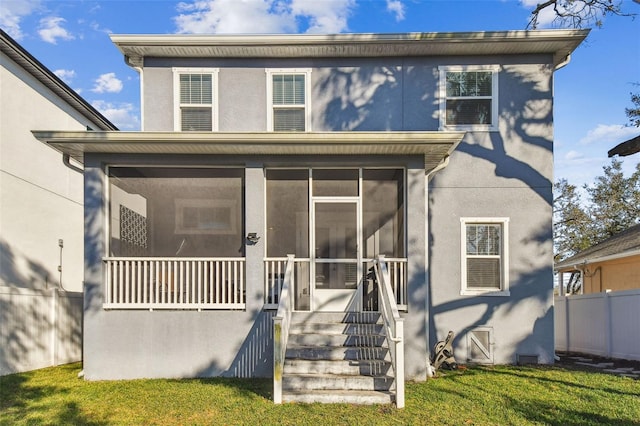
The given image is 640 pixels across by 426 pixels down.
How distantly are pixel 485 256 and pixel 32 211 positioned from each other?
9.82 m

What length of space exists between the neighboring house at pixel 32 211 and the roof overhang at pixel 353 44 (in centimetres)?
281

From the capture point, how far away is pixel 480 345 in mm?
9094

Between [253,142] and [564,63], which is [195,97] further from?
[564,63]

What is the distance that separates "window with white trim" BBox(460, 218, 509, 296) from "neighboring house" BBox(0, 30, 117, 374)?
7494 mm

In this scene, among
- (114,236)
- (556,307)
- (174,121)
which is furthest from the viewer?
(556,307)

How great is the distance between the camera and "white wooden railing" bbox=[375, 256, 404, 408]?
603 centimetres

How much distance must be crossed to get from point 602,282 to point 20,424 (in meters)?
14.1

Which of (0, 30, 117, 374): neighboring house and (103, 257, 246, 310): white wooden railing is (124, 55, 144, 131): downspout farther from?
(103, 257, 246, 310): white wooden railing

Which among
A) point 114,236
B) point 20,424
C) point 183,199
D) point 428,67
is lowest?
point 20,424

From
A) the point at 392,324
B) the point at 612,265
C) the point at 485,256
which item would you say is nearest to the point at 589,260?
the point at 612,265

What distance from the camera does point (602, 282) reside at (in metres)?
13.6

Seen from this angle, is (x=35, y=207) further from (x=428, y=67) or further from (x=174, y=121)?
(x=428, y=67)

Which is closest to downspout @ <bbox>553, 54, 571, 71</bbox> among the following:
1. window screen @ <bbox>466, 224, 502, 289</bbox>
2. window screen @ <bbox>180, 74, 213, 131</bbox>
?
window screen @ <bbox>466, 224, 502, 289</bbox>

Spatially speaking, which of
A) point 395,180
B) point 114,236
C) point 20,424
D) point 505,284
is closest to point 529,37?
point 395,180
